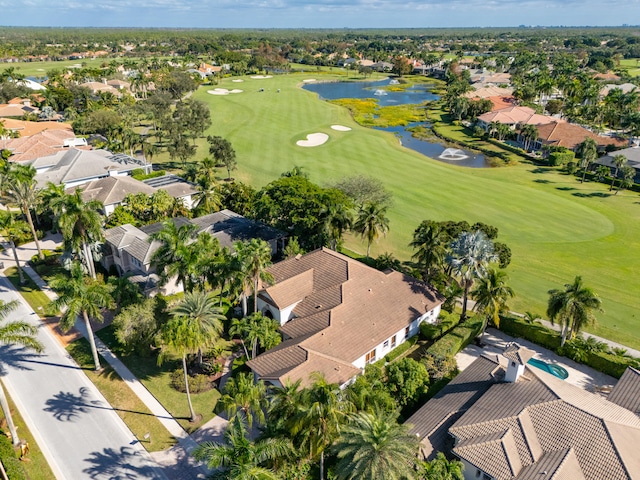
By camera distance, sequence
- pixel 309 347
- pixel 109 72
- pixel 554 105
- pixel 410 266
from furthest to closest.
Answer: pixel 109 72
pixel 554 105
pixel 410 266
pixel 309 347

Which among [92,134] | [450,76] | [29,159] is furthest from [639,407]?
[450,76]

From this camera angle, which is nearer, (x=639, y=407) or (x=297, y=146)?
(x=639, y=407)

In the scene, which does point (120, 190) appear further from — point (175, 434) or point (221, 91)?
point (221, 91)

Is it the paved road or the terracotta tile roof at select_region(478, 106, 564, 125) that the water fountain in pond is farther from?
the paved road

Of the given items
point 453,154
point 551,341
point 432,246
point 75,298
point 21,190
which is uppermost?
point 21,190

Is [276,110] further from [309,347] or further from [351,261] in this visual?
[309,347]

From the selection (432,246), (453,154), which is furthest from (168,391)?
(453,154)
